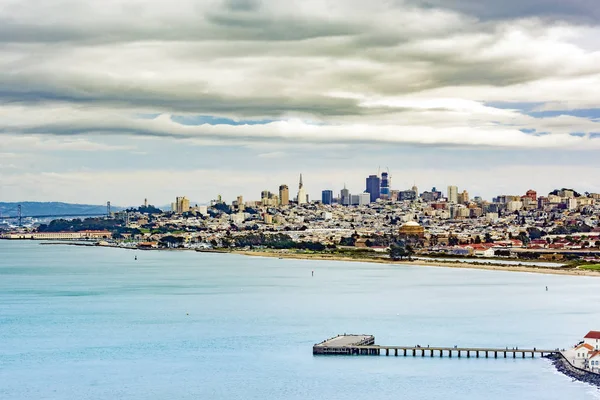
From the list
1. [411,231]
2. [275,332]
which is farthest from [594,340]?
[411,231]

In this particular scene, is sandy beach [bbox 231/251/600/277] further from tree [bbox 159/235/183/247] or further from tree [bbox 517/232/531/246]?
tree [bbox 517/232/531/246]

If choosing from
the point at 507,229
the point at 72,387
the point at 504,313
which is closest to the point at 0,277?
the point at 504,313

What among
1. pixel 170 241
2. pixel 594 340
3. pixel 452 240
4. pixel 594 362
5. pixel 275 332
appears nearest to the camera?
pixel 594 362

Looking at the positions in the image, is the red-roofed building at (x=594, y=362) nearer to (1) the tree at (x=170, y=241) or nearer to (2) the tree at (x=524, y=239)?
(2) the tree at (x=524, y=239)

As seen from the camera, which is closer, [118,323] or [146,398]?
[146,398]

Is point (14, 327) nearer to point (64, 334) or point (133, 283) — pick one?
point (64, 334)

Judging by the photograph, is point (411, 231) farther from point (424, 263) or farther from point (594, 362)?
point (594, 362)
